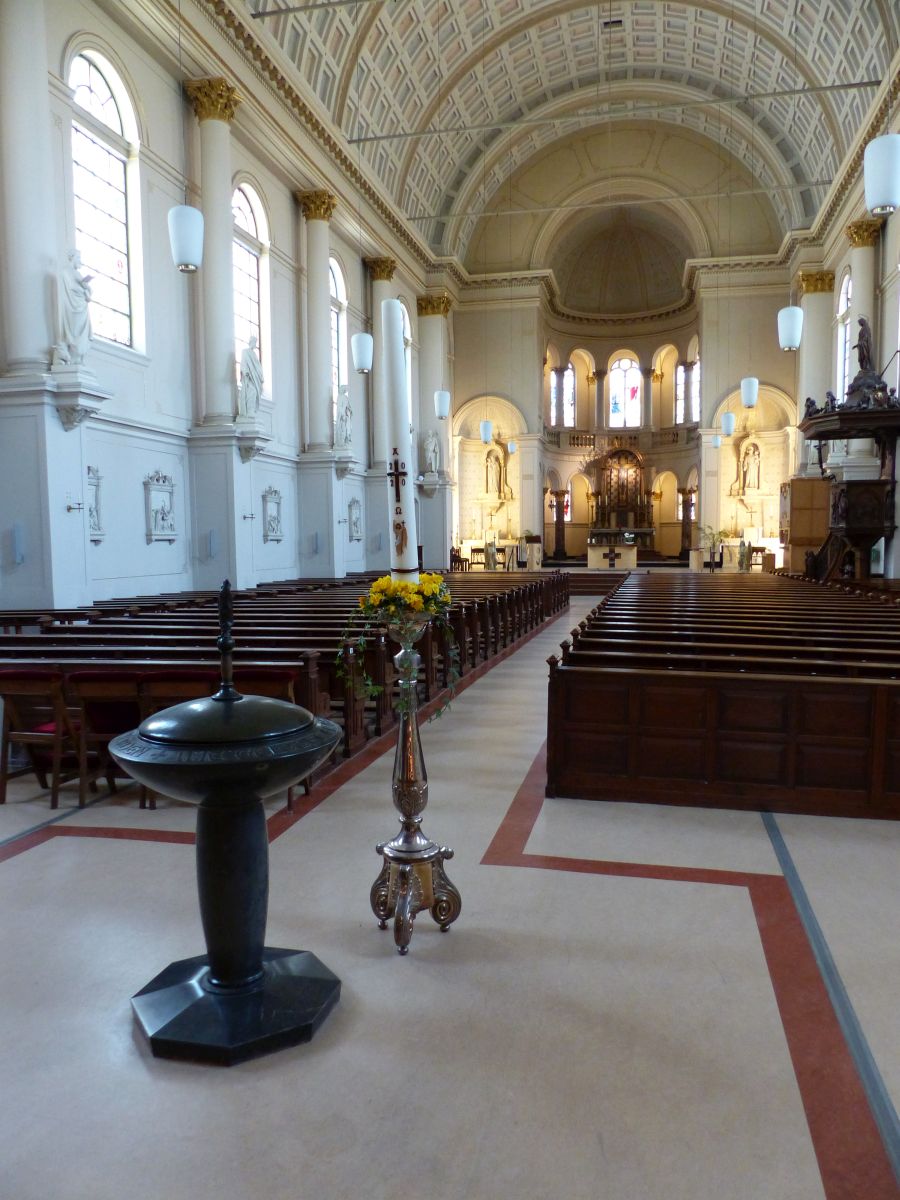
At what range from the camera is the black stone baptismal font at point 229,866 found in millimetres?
2533

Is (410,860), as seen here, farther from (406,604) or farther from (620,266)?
(620,266)

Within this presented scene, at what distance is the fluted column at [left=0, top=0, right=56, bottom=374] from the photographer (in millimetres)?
9414

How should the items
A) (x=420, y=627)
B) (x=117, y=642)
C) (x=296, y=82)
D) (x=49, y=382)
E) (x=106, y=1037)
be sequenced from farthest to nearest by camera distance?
(x=296, y=82)
(x=49, y=382)
(x=117, y=642)
(x=420, y=627)
(x=106, y=1037)

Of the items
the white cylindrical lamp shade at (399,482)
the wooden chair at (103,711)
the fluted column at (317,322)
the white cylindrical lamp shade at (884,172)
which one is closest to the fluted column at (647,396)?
the fluted column at (317,322)

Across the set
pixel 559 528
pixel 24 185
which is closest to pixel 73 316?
pixel 24 185

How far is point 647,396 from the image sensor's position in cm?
3253

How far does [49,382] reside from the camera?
9273 millimetres

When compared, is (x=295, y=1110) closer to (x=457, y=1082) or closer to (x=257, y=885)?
(x=457, y=1082)

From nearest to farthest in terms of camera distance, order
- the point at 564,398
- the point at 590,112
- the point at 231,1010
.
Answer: the point at 231,1010 → the point at 590,112 → the point at 564,398

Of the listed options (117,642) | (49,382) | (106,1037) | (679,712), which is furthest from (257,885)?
(49,382)

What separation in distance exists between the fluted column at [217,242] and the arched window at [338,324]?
18.7ft

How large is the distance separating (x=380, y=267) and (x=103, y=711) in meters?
18.8

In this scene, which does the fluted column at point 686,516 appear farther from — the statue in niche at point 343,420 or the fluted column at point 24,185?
the fluted column at point 24,185

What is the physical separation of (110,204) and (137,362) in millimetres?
2152
